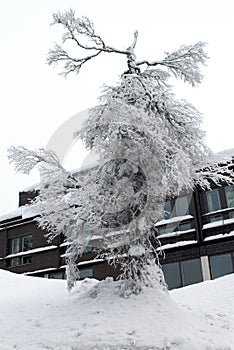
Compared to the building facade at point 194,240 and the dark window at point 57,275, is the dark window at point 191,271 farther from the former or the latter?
the dark window at point 57,275

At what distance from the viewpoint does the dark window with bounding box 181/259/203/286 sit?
66.5 ft

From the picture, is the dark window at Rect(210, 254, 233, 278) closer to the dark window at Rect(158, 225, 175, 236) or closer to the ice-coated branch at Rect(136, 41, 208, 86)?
the dark window at Rect(158, 225, 175, 236)

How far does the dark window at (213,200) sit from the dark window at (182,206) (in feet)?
3.70

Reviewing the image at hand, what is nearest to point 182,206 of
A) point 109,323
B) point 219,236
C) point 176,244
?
point 176,244

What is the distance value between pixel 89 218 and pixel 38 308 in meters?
2.51

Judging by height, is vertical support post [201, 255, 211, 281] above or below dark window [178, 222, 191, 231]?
below

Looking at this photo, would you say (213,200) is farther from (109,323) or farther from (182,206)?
(109,323)

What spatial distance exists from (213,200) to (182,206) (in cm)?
165

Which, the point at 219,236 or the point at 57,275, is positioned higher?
the point at 219,236

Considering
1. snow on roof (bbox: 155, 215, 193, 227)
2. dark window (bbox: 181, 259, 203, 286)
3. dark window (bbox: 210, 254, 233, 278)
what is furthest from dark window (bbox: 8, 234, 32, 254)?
dark window (bbox: 210, 254, 233, 278)

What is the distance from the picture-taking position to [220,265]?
19969 millimetres

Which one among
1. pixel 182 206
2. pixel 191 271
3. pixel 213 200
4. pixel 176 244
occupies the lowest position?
pixel 191 271

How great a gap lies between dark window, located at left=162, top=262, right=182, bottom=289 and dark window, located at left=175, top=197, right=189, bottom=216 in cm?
263

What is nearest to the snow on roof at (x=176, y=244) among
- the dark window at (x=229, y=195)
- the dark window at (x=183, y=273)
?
the dark window at (x=183, y=273)
